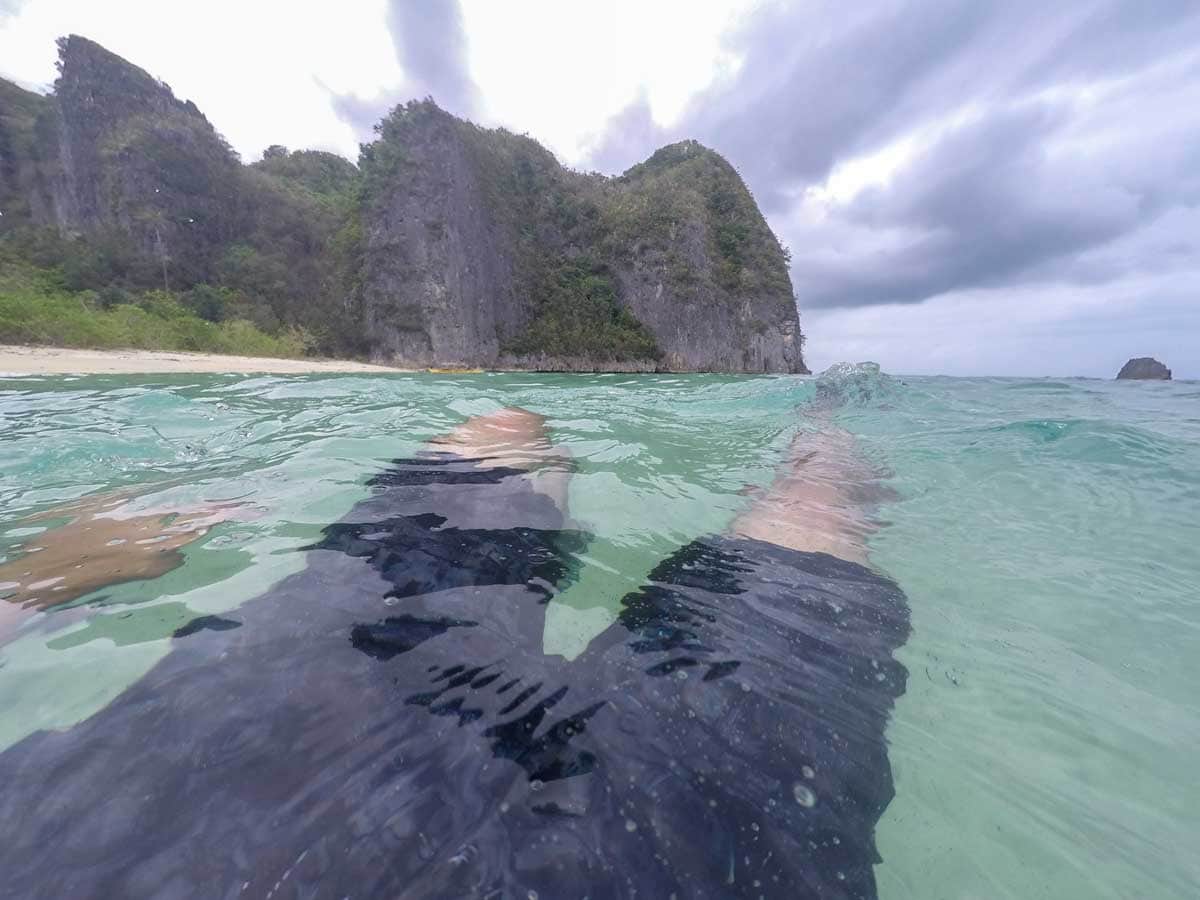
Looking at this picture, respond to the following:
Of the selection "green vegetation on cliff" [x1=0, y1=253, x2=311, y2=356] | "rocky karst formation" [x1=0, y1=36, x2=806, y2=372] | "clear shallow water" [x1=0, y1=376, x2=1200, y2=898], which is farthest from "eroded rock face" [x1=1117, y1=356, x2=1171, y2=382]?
"green vegetation on cliff" [x1=0, y1=253, x2=311, y2=356]

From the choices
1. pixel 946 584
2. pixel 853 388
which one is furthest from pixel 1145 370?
pixel 946 584

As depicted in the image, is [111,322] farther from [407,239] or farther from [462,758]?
[462,758]

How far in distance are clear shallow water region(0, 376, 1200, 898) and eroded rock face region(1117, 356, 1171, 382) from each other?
2515cm

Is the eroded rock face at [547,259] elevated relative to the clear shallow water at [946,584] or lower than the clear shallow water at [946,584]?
elevated

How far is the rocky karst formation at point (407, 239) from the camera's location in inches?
960

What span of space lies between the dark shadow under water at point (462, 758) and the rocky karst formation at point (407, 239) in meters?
27.1

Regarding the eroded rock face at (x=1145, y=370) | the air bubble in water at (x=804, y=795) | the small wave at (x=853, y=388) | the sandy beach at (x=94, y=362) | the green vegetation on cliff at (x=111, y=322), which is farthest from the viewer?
the eroded rock face at (x=1145, y=370)

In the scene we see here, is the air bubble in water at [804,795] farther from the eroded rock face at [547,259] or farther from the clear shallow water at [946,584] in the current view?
the eroded rock face at [547,259]

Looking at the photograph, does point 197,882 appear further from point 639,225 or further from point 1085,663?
point 639,225

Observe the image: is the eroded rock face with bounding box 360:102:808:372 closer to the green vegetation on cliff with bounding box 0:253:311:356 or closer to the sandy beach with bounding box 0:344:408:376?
the green vegetation on cliff with bounding box 0:253:311:356

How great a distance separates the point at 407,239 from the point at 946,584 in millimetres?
30000

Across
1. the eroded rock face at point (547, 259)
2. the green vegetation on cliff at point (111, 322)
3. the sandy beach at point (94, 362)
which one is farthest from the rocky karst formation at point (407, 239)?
the sandy beach at point (94, 362)

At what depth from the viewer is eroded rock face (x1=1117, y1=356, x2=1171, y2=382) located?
21172 mm

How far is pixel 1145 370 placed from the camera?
21484 millimetres
